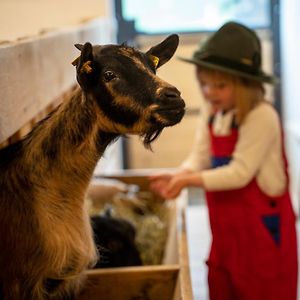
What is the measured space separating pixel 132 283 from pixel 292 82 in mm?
3094

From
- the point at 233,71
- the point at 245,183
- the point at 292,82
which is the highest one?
the point at 292,82

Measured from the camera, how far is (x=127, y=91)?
1255 mm

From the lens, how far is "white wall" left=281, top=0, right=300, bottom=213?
429 cm

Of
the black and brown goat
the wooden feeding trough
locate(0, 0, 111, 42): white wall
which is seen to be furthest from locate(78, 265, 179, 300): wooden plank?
locate(0, 0, 111, 42): white wall

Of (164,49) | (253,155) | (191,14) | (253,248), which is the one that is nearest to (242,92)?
(253,155)

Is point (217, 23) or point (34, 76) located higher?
point (217, 23)

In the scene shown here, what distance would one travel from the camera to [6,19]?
401 cm

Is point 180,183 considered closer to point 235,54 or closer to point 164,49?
point 235,54

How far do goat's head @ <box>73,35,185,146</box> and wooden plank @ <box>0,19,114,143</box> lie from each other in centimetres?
27

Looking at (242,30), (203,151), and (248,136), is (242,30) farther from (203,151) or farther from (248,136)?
(203,151)

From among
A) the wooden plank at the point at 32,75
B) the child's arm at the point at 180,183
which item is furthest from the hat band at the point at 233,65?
the wooden plank at the point at 32,75

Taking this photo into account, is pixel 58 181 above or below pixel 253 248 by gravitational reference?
above

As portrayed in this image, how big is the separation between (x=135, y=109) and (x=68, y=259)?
0.41 meters

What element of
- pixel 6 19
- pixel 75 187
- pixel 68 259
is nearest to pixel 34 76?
pixel 75 187
